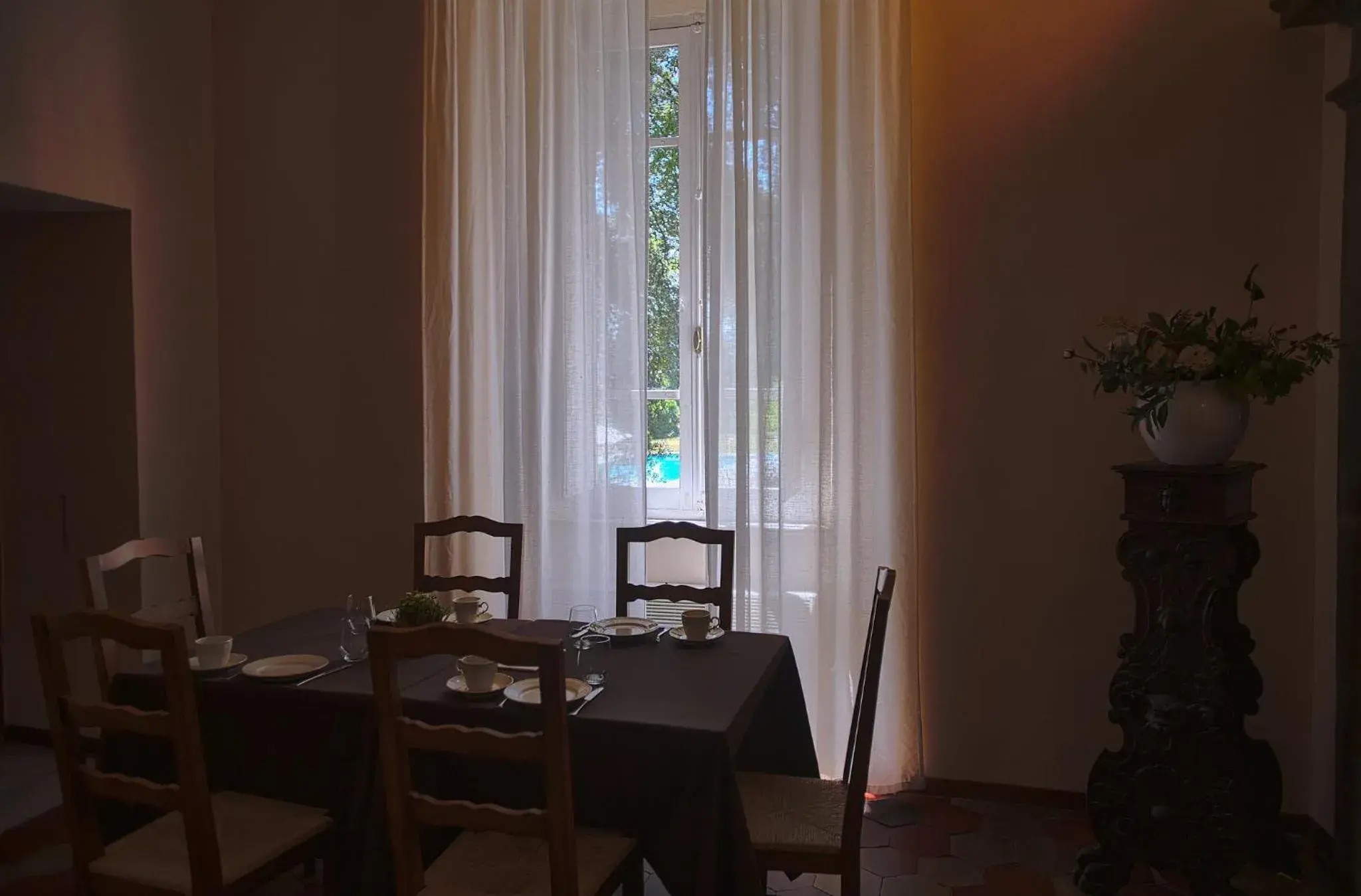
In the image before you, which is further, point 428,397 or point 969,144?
point 428,397

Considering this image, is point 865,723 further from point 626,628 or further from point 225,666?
point 225,666

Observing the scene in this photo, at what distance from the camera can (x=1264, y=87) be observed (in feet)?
9.95

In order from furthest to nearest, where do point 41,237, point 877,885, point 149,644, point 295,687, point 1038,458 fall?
point 41,237 → point 1038,458 → point 877,885 → point 295,687 → point 149,644

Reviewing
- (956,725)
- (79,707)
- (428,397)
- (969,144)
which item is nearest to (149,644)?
(79,707)

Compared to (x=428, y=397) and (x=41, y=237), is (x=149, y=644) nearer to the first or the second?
(x=428, y=397)

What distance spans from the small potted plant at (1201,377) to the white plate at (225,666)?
235cm

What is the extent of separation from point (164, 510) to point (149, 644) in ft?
7.15

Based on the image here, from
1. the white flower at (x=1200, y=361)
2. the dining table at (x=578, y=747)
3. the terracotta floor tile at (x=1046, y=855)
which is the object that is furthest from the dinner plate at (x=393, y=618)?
the white flower at (x=1200, y=361)

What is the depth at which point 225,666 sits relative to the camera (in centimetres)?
236

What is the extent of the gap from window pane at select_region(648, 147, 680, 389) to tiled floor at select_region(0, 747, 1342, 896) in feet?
5.57

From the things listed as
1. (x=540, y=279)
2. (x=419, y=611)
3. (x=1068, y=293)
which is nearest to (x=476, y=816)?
(x=419, y=611)

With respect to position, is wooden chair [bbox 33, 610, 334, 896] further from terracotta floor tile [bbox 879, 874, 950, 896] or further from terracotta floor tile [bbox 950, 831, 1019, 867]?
terracotta floor tile [bbox 950, 831, 1019, 867]

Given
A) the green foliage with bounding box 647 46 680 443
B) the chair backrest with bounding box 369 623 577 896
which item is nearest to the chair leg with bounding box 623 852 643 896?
the chair backrest with bounding box 369 623 577 896

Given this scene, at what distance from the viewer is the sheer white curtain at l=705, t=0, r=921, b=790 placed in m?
3.29
